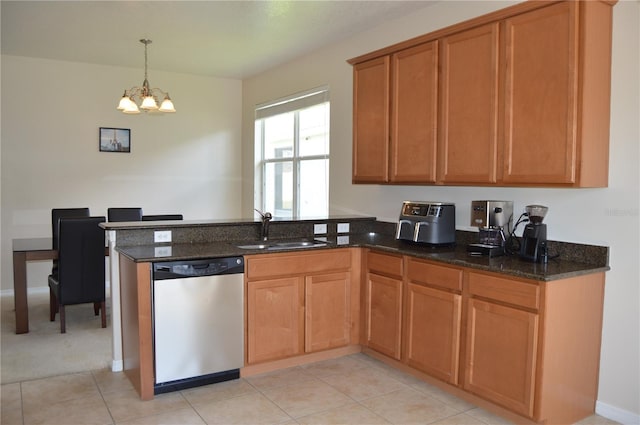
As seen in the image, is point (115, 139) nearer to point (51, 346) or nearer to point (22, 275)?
point (22, 275)

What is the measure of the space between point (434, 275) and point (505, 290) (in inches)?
20.2

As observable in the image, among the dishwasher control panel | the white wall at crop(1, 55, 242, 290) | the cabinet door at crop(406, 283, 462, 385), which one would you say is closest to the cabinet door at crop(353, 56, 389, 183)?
the cabinet door at crop(406, 283, 462, 385)

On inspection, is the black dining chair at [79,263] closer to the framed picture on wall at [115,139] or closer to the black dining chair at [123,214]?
the black dining chair at [123,214]

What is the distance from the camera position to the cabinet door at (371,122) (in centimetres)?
378

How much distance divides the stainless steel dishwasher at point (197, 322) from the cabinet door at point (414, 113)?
4.50 ft

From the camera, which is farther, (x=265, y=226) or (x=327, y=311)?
(x=265, y=226)

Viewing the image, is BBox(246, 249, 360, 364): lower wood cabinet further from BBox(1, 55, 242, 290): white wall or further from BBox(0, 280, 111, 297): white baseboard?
BBox(1, 55, 242, 290): white wall

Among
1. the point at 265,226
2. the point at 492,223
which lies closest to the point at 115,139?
the point at 265,226

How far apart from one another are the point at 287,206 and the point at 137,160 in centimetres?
199

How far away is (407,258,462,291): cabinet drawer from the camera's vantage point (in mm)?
2969

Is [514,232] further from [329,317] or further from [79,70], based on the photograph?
[79,70]

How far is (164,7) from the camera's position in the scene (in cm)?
399

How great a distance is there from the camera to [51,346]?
3.93 metres

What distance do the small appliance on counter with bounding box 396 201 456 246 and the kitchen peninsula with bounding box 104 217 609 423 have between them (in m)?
0.09
